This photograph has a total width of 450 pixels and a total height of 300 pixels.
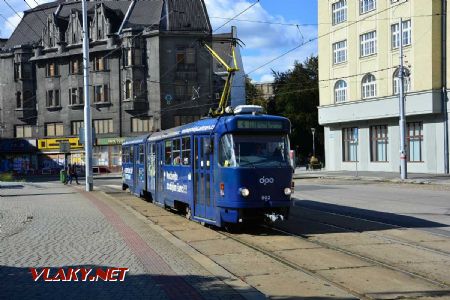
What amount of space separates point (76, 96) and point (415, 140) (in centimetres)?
3948

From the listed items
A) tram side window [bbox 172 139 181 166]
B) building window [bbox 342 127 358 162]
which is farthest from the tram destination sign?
building window [bbox 342 127 358 162]

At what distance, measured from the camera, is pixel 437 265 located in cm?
878

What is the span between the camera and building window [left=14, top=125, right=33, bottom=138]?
6869 centimetres

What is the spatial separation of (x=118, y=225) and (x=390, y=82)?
32.1 metres

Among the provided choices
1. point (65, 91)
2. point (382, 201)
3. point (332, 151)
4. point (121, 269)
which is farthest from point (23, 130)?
point (121, 269)

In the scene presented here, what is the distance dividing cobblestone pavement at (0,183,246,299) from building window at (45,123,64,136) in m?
51.2

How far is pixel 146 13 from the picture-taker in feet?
209

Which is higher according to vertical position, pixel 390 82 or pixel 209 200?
pixel 390 82

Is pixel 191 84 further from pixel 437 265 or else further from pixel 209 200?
pixel 437 265

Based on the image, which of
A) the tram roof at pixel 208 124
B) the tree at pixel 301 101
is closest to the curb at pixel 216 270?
the tram roof at pixel 208 124

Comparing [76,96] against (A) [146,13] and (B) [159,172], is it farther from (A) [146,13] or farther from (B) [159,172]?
(B) [159,172]

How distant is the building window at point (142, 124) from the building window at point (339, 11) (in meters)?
23.2

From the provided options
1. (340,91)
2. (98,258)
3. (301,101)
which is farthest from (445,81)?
(98,258)

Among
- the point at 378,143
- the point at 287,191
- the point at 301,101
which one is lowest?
the point at 287,191
